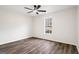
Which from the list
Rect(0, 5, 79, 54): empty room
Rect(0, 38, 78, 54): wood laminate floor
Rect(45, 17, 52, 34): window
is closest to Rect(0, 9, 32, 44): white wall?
Rect(0, 5, 79, 54): empty room

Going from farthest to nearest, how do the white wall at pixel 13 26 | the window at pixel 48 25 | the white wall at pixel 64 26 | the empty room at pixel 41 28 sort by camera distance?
the window at pixel 48 25, the white wall at pixel 13 26, the white wall at pixel 64 26, the empty room at pixel 41 28

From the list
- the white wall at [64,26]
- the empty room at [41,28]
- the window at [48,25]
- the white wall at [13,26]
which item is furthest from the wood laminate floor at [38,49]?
the window at [48,25]

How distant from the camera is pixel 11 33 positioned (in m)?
4.59

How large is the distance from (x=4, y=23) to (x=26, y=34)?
6.98ft

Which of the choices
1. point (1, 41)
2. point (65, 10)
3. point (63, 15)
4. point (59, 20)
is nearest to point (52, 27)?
point (59, 20)

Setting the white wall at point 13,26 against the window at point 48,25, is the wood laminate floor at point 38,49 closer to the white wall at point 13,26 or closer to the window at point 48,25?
the white wall at point 13,26

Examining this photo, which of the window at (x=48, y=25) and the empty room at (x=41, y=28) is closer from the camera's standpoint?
the empty room at (x=41, y=28)

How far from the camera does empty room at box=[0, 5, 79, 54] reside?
3.47m

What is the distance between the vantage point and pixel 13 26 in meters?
4.68

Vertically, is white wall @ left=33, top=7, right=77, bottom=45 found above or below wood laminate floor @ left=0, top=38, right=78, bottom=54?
above

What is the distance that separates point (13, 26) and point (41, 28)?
218 centimetres

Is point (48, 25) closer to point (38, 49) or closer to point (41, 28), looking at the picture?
point (41, 28)

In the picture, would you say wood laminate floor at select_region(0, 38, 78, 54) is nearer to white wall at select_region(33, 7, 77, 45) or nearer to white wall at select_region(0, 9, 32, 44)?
white wall at select_region(33, 7, 77, 45)

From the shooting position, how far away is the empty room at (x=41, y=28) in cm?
347
